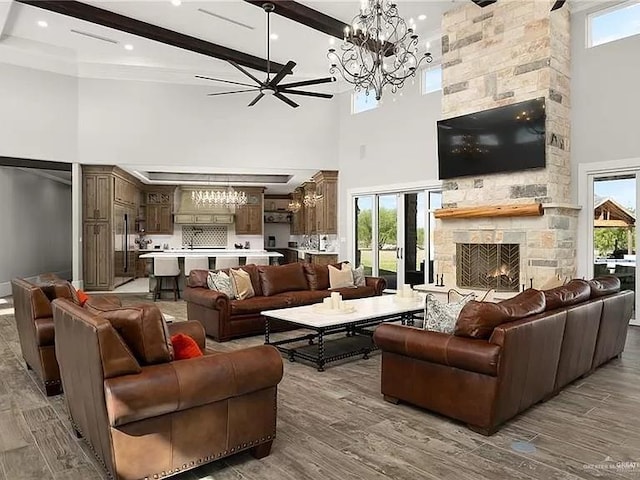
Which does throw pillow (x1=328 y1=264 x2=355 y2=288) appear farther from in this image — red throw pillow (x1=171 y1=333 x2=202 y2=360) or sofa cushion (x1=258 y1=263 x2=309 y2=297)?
red throw pillow (x1=171 y1=333 x2=202 y2=360)

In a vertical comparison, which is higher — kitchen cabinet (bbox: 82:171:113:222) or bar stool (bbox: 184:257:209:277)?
kitchen cabinet (bbox: 82:171:113:222)

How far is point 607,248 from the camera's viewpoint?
6.54 meters

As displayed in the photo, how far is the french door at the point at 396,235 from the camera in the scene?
8930 millimetres

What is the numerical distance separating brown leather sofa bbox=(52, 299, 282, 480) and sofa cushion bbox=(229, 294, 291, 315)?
305cm

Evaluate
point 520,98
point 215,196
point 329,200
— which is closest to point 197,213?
point 215,196

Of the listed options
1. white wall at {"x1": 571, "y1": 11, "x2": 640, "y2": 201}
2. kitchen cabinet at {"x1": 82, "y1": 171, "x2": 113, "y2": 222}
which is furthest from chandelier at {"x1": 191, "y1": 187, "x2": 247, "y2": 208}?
white wall at {"x1": 571, "y1": 11, "x2": 640, "y2": 201}

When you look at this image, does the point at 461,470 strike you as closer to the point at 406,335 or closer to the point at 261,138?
the point at 406,335

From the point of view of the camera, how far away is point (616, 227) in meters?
6.48

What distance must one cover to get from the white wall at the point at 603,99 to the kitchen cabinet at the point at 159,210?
11.0 metres

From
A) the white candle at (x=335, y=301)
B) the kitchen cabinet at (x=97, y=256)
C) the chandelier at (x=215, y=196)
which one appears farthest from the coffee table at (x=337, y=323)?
the chandelier at (x=215, y=196)

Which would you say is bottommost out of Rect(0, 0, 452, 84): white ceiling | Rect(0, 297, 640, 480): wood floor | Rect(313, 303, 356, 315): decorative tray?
Rect(0, 297, 640, 480): wood floor

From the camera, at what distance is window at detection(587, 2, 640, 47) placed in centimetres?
618

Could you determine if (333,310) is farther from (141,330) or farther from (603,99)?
(603,99)

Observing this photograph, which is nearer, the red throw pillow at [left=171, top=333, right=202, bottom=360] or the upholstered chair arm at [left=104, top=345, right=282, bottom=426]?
the upholstered chair arm at [left=104, top=345, right=282, bottom=426]
